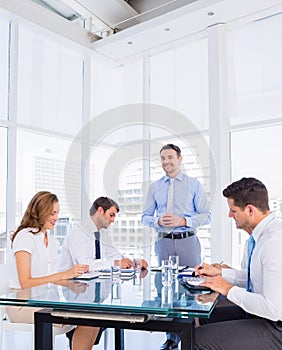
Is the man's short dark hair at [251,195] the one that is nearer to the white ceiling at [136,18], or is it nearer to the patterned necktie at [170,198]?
the patterned necktie at [170,198]

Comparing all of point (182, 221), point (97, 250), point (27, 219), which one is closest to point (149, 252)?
point (182, 221)

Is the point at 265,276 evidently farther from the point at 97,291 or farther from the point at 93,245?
the point at 93,245

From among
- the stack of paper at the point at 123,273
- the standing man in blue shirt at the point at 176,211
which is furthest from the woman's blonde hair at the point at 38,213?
the standing man in blue shirt at the point at 176,211

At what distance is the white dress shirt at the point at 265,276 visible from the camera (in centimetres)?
160

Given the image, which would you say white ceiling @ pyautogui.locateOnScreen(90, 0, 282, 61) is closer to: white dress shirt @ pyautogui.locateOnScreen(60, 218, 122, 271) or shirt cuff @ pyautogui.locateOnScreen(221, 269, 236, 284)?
white dress shirt @ pyautogui.locateOnScreen(60, 218, 122, 271)

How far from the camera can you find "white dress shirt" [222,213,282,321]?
5.26ft

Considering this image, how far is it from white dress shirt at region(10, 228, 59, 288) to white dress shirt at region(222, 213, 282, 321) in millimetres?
1215

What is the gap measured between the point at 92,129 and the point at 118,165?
134 centimetres

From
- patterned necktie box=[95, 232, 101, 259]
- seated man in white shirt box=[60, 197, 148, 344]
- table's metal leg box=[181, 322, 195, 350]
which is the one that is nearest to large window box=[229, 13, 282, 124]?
seated man in white shirt box=[60, 197, 148, 344]

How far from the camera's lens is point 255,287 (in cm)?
185

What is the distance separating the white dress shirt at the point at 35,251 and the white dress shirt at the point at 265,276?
1.22 meters

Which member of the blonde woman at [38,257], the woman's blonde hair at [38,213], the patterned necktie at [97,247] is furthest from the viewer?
the patterned necktie at [97,247]

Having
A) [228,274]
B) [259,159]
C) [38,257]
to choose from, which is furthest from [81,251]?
[259,159]

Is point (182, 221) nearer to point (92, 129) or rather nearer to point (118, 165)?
point (118, 165)
